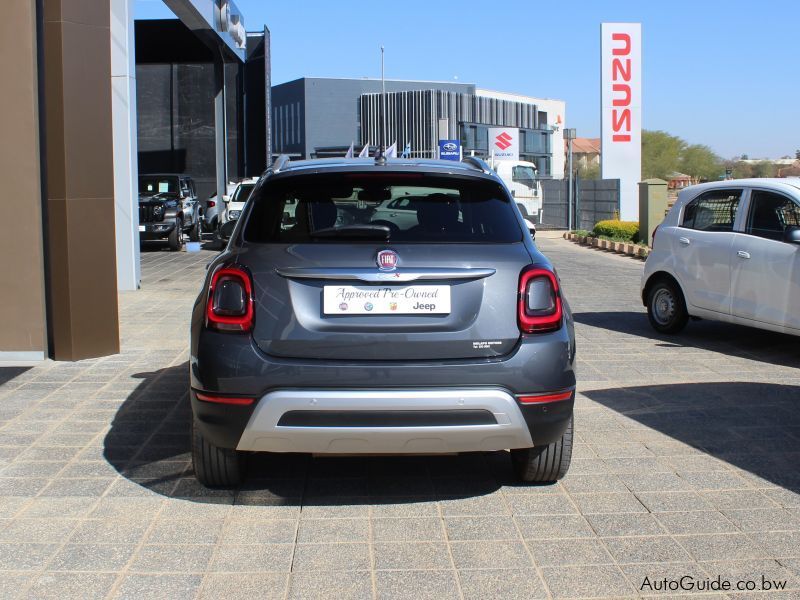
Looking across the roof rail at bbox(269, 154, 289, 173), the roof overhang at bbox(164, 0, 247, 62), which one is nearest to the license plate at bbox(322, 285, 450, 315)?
the roof rail at bbox(269, 154, 289, 173)

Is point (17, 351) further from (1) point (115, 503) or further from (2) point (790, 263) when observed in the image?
(2) point (790, 263)

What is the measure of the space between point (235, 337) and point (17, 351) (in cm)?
472

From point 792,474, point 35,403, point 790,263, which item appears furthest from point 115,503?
point 790,263

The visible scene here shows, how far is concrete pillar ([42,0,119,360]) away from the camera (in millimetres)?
8398

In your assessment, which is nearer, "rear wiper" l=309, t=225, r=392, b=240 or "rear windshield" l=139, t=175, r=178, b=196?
"rear wiper" l=309, t=225, r=392, b=240

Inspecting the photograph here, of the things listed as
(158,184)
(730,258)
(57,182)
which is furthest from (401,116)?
(57,182)

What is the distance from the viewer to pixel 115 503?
16.2 feet

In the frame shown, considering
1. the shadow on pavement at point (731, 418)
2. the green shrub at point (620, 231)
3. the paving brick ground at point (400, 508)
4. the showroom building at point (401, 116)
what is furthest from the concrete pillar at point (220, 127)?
the showroom building at point (401, 116)

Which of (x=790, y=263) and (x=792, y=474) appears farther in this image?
(x=790, y=263)

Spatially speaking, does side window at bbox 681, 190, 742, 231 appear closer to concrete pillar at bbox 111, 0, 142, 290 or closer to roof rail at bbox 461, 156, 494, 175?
roof rail at bbox 461, 156, 494, 175

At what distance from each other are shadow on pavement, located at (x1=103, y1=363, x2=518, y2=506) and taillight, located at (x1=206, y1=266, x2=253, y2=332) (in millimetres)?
937

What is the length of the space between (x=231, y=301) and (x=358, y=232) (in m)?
0.64

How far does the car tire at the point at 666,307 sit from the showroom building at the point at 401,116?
234 ft

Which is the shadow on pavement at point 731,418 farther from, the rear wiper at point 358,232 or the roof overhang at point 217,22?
the roof overhang at point 217,22
